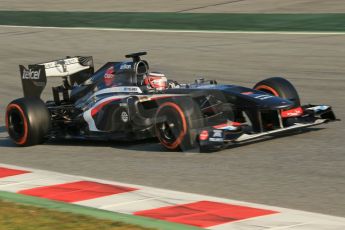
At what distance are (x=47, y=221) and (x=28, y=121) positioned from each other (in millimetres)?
4459

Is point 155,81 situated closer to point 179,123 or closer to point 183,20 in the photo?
point 179,123

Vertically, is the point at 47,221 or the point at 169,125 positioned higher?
the point at 169,125

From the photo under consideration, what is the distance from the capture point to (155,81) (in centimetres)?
1118

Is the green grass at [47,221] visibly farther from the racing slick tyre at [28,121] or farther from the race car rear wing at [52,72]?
the race car rear wing at [52,72]

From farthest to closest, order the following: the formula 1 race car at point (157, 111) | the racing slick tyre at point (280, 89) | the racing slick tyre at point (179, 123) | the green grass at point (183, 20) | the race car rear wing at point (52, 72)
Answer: the green grass at point (183, 20), the race car rear wing at point (52, 72), the racing slick tyre at point (280, 89), the formula 1 race car at point (157, 111), the racing slick tyre at point (179, 123)

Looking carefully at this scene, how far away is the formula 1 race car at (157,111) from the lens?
9906mm

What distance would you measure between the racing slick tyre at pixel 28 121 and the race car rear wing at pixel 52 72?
30.4 inches

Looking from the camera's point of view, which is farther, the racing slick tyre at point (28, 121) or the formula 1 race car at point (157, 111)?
the racing slick tyre at point (28, 121)

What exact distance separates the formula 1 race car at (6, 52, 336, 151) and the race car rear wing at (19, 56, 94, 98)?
21 mm

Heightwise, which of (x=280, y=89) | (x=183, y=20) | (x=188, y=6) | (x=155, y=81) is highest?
(x=188, y=6)

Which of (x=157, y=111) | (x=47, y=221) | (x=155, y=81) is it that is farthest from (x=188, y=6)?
(x=47, y=221)

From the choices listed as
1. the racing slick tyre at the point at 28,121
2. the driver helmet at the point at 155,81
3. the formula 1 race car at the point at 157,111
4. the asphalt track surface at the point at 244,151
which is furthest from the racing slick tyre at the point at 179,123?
the racing slick tyre at the point at 28,121

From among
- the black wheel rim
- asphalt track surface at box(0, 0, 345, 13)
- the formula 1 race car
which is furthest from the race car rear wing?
asphalt track surface at box(0, 0, 345, 13)

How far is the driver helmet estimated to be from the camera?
36.6 feet
